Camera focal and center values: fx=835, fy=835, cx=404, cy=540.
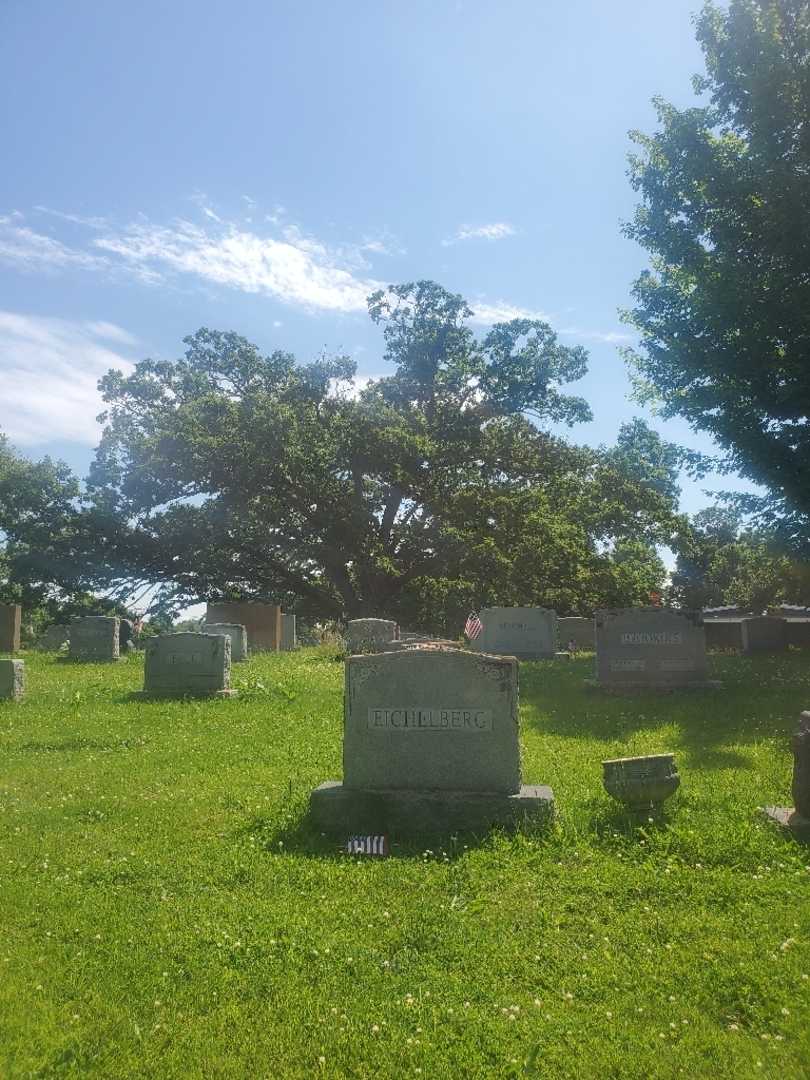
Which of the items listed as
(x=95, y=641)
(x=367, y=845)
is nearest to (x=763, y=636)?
(x=95, y=641)

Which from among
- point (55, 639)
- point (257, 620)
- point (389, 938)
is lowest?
point (389, 938)

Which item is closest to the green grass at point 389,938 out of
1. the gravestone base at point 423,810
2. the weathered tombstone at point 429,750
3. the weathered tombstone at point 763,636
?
the gravestone base at point 423,810

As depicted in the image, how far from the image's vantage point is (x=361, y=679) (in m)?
7.08

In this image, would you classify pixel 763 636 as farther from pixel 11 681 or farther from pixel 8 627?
pixel 8 627

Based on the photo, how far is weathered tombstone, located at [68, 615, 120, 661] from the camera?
21.4 metres

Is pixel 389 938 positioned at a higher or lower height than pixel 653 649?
lower

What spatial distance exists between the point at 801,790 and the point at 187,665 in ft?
34.9

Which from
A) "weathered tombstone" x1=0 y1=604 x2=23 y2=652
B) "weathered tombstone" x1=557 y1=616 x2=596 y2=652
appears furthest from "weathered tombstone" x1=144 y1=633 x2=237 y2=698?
"weathered tombstone" x1=557 y1=616 x2=596 y2=652

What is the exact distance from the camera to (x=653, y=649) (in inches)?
556

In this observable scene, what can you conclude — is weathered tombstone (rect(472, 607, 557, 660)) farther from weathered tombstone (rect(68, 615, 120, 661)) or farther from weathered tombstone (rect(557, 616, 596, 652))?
weathered tombstone (rect(68, 615, 120, 661))

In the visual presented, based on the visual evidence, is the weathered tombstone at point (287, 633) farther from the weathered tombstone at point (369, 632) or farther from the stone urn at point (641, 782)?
the stone urn at point (641, 782)

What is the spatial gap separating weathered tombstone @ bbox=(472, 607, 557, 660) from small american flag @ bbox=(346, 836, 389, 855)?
1472 cm

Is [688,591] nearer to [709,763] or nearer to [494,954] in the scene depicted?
[709,763]

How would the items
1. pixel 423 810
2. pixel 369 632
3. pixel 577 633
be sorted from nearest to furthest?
pixel 423 810, pixel 369 632, pixel 577 633
